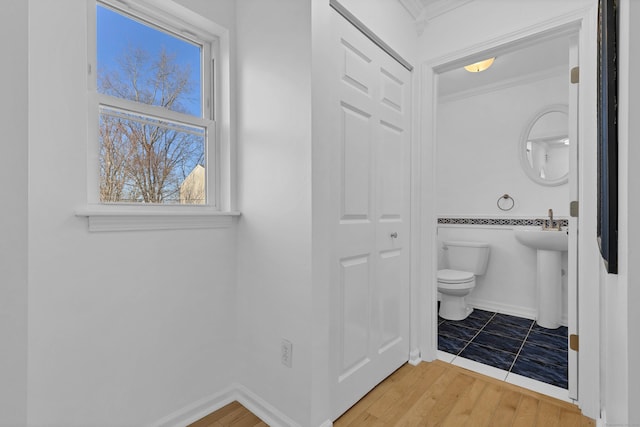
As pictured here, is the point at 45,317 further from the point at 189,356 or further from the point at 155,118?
the point at 155,118

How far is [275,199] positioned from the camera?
60.1 inches

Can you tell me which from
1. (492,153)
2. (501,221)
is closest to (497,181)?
(492,153)

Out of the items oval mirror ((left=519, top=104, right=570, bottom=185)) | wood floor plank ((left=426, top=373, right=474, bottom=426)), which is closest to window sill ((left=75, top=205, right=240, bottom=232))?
wood floor plank ((left=426, top=373, right=474, bottom=426))

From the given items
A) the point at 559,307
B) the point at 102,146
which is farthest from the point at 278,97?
the point at 559,307

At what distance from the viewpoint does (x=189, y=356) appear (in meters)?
1.54

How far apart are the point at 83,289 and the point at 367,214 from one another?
134 cm

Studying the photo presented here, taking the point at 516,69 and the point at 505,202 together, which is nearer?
the point at 516,69

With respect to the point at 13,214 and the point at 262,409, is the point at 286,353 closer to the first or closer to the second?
the point at 262,409

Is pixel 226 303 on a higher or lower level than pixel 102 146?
lower

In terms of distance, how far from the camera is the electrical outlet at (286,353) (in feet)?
4.77

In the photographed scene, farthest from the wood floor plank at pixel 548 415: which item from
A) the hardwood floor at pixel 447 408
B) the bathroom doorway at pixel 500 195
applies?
the bathroom doorway at pixel 500 195

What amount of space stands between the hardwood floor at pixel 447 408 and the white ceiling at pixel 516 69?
2.26 m

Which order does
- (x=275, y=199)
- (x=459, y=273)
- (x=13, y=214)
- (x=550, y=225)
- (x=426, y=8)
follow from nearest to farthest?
(x=13, y=214)
(x=275, y=199)
(x=426, y=8)
(x=550, y=225)
(x=459, y=273)

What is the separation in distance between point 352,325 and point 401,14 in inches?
75.9
